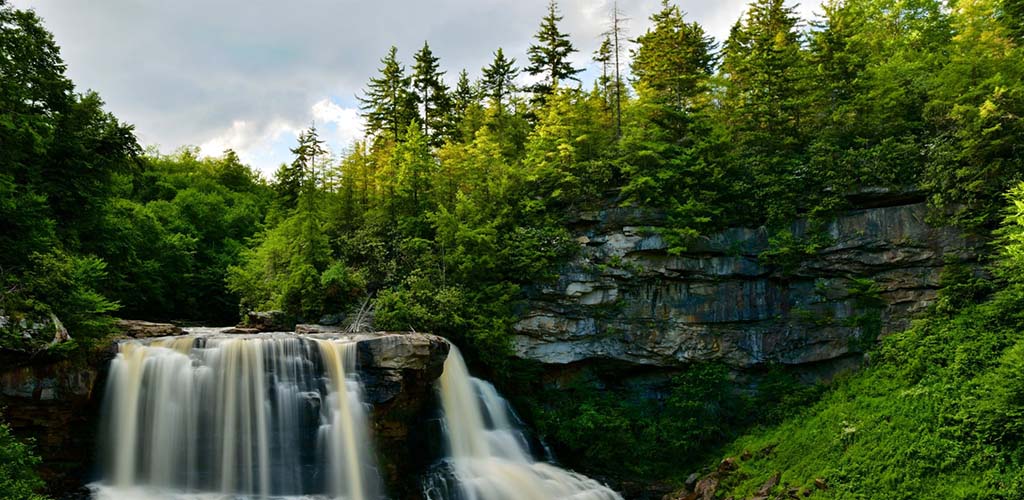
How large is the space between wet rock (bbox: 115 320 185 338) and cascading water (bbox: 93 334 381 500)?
1781 mm

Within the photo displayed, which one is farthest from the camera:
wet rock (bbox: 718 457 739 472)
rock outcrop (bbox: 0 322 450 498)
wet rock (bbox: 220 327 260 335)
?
wet rock (bbox: 220 327 260 335)

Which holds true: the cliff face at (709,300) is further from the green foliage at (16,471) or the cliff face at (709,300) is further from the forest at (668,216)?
the green foliage at (16,471)

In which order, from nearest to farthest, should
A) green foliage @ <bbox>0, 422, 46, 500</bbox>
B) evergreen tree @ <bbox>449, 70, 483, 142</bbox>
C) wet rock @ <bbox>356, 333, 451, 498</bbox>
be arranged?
1. green foliage @ <bbox>0, 422, 46, 500</bbox>
2. wet rock @ <bbox>356, 333, 451, 498</bbox>
3. evergreen tree @ <bbox>449, 70, 483, 142</bbox>

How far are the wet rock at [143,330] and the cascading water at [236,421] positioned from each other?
178 cm

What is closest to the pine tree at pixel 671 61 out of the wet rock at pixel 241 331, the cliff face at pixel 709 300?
the cliff face at pixel 709 300

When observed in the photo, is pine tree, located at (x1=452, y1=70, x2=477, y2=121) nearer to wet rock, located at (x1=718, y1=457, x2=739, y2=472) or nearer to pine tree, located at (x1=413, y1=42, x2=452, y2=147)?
pine tree, located at (x1=413, y1=42, x2=452, y2=147)

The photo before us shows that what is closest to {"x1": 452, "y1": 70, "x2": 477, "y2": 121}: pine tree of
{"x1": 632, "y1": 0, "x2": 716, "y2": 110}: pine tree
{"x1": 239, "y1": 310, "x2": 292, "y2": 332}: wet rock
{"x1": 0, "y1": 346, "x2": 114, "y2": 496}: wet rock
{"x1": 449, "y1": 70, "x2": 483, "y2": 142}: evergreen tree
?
{"x1": 449, "y1": 70, "x2": 483, "y2": 142}: evergreen tree

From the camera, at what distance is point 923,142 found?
17.8 meters

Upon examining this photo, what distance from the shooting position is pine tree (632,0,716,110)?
23.5 metres

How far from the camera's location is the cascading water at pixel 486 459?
14453 millimetres

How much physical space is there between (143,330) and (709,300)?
18289 millimetres

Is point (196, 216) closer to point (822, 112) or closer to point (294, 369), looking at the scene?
point (294, 369)

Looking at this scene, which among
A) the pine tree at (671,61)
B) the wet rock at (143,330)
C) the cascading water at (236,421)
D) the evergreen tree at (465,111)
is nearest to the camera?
the cascading water at (236,421)

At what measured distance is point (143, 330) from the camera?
1537 centimetres
